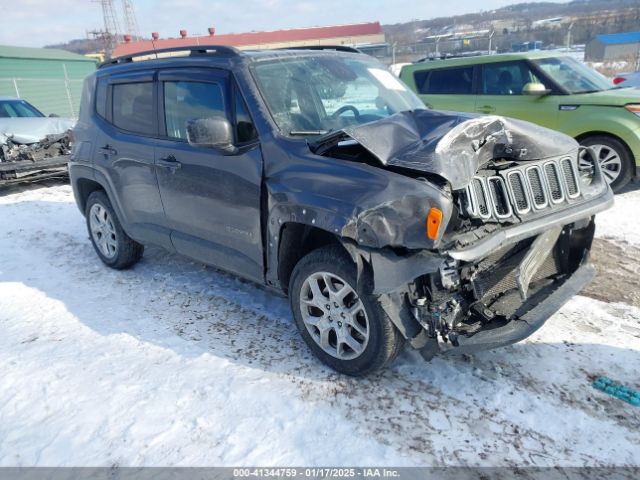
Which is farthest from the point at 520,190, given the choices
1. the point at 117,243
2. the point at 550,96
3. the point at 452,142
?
the point at 550,96

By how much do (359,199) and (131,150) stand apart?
2.57m

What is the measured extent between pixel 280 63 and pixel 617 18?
6441 centimetres

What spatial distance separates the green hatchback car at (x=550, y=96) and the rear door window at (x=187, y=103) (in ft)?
16.8

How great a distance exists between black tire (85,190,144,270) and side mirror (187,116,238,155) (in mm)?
2120

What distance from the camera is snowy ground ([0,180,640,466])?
2672 mm

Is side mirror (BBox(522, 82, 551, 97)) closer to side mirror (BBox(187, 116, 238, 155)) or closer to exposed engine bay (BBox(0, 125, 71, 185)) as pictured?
side mirror (BBox(187, 116, 238, 155))

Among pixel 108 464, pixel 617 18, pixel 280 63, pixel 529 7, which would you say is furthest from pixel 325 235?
pixel 529 7

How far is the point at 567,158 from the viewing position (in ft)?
10.7

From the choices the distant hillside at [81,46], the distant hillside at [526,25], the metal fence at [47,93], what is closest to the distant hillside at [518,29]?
the distant hillside at [526,25]

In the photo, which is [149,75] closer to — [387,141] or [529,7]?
[387,141]

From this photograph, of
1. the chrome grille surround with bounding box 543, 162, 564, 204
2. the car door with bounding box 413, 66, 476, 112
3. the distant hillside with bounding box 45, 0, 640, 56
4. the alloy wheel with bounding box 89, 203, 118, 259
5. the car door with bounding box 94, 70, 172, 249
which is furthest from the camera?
the distant hillside with bounding box 45, 0, 640, 56

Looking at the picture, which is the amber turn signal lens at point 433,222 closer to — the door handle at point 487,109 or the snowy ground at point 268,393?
the snowy ground at point 268,393

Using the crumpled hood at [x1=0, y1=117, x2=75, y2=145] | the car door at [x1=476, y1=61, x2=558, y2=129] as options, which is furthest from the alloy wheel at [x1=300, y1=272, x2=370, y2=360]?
the crumpled hood at [x1=0, y1=117, x2=75, y2=145]

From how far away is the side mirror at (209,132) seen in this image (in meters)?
3.31
